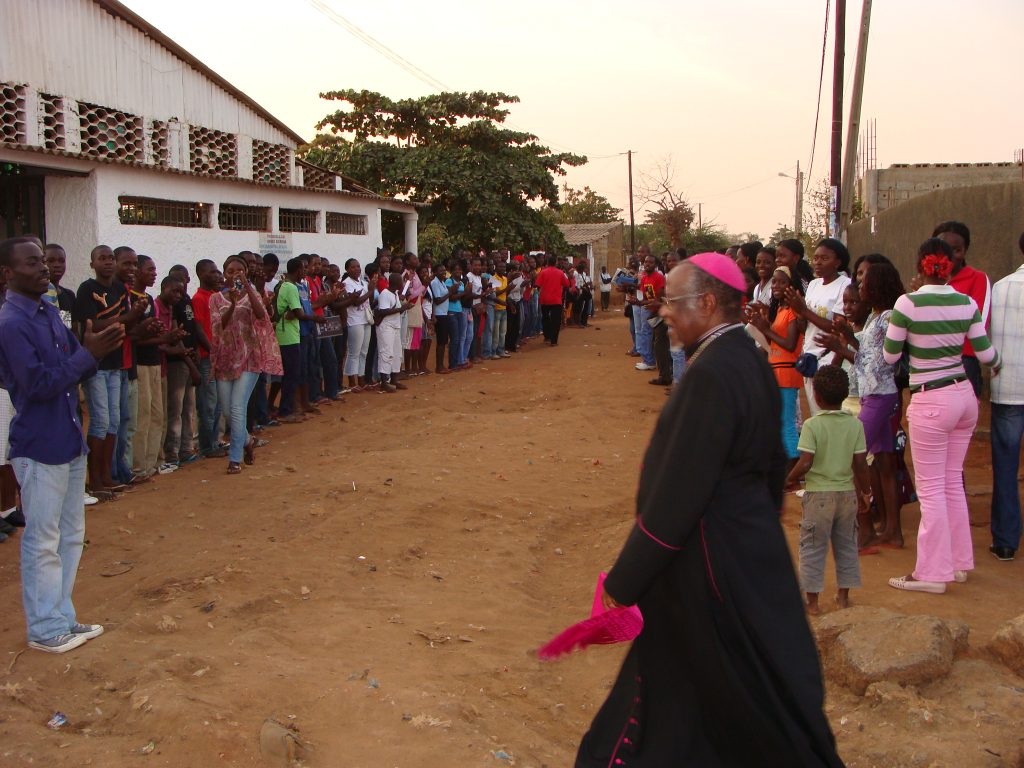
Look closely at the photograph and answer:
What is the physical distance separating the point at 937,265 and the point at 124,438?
6.61 metres

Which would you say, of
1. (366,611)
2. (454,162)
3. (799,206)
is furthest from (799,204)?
(366,611)

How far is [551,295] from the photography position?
19922 millimetres

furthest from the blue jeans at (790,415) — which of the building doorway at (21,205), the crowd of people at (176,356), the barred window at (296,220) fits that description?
the barred window at (296,220)

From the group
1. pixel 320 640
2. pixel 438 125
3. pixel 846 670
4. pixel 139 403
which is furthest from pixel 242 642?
pixel 438 125

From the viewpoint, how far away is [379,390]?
13734mm

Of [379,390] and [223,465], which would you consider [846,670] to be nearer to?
[223,465]

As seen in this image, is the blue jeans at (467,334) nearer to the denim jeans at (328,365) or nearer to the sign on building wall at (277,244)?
the sign on building wall at (277,244)

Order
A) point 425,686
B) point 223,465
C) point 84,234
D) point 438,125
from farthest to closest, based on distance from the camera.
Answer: point 438,125 < point 84,234 < point 223,465 < point 425,686

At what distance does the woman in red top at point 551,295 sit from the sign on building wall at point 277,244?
18.3 ft

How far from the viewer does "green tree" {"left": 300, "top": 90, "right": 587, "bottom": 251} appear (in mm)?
25172

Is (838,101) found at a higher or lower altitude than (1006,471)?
higher

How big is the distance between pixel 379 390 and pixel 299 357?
2.46 metres

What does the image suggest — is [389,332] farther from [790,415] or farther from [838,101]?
[838,101]

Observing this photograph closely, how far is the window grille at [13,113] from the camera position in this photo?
470 inches
